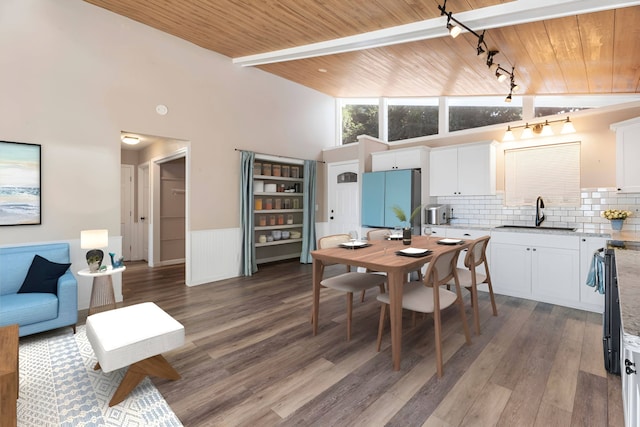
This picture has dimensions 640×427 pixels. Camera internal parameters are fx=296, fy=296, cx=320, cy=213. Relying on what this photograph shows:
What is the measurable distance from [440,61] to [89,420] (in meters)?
5.23

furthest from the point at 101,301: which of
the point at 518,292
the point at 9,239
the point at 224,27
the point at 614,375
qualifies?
the point at 518,292

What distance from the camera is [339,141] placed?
700cm

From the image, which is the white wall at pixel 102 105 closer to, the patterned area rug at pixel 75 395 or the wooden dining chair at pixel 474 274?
the patterned area rug at pixel 75 395

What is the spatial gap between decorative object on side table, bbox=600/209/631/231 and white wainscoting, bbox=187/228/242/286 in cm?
511

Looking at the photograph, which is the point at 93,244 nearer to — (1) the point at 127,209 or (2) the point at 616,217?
(1) the point at 127,209

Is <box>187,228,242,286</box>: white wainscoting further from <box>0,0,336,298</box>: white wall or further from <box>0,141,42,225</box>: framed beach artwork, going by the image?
<box>0,141,42,225</box>: framed beach artwork

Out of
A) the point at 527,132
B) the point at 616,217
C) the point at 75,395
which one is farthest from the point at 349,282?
the point at 527,132

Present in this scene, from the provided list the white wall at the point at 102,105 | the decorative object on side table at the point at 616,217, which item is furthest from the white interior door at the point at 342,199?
the decorative object on side table at the point at 616,217

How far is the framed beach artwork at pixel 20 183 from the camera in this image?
3104 millimetres

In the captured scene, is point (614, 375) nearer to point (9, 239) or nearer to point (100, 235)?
point (100, 235)

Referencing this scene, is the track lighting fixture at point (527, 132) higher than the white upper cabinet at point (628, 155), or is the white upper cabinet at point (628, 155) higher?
the track lighting fixture at point (527, 132)

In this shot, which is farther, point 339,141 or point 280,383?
point 339,141

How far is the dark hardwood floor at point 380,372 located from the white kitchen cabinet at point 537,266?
20 centimetres

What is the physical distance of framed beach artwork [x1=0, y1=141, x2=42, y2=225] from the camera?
10.2 ft
